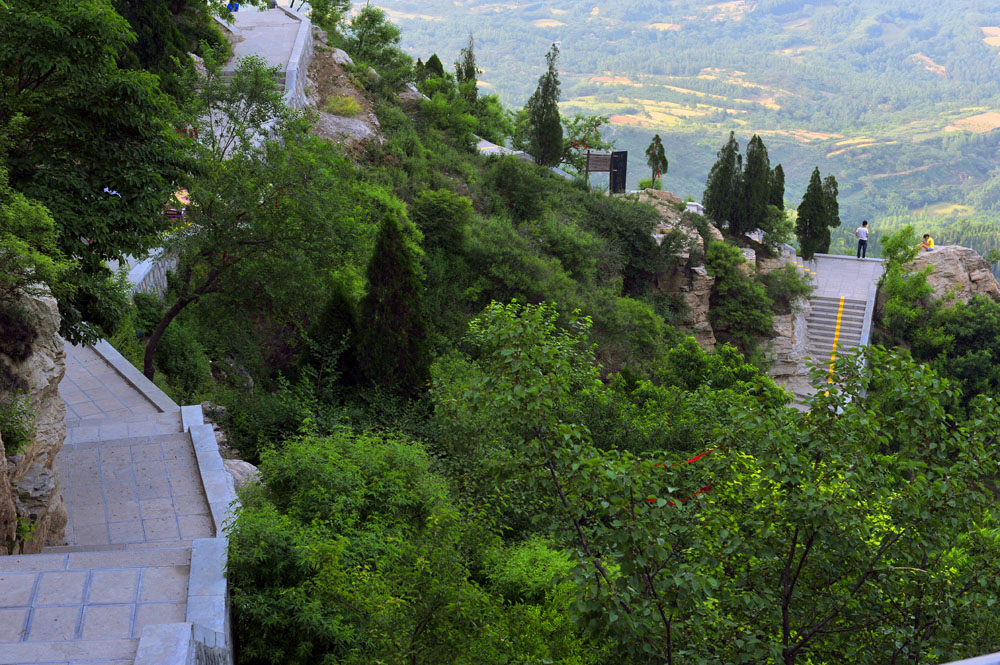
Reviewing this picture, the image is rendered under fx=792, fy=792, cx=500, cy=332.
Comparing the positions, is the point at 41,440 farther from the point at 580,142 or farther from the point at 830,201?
the point at 830,201

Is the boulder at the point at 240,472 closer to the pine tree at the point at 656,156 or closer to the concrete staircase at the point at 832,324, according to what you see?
the concrete staircase at the point at 832,324

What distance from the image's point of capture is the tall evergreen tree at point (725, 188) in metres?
31.2

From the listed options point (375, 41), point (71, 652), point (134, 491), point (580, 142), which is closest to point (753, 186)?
point (580, 142)

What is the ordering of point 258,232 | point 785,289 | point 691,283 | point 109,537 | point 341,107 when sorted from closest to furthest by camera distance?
1. point 109,537
2. point 258,232
3. point 341,107
4. point 691,283
5. point 785,289

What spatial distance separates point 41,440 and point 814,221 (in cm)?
3019

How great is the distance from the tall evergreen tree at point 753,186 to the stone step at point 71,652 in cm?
2986

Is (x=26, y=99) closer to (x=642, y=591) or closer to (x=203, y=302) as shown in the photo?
(x=203, y=302)

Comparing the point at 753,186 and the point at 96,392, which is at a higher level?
the point at 753,186

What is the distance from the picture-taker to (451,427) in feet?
36.9

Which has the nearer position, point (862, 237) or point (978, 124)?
point (862, 237)

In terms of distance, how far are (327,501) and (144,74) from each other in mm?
5694

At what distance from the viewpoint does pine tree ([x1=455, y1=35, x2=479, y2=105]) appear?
34594 millimetres

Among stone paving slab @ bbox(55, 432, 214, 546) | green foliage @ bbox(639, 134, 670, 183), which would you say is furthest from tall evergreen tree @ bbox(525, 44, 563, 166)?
stone paving slab @ bbox(55, 432, 214, 546)

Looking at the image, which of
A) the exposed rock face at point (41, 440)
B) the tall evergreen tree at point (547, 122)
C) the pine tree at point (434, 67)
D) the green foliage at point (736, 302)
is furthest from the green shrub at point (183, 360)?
the pine tree at point (434, 67)
